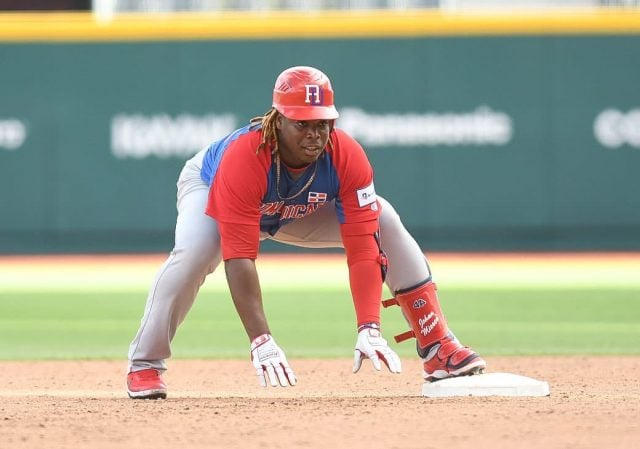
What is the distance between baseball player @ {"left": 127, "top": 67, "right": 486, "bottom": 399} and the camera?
5215mm

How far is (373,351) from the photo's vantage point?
5199 millimetres

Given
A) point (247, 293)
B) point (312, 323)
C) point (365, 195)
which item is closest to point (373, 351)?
point (247, 293)

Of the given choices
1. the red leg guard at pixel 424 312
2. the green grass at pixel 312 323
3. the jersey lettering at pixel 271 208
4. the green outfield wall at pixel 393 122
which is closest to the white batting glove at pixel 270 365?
the jersey lettering at pixel 271 208

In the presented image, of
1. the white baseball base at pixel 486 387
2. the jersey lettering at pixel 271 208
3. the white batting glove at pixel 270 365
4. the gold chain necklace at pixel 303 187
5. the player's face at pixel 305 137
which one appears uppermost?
the player's face at pixel 305 137

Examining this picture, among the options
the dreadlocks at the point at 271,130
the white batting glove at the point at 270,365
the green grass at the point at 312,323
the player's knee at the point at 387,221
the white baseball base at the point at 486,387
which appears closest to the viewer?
the white batting glove at the point at 270,365

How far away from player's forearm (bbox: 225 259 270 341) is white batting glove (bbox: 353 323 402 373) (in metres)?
0.39

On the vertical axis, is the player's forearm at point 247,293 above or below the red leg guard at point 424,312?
above

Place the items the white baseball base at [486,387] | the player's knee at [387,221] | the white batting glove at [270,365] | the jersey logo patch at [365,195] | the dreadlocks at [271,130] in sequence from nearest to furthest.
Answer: the white batting glove at [270,365]
the dreadlocks at [271,130]
the jersey logo patch at [365,195]
the white baseball base at [486,387]
the player's knee at [387,221]

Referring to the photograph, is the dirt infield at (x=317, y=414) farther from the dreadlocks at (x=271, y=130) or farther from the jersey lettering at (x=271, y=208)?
the dreadlocks at (x=271, y=130)

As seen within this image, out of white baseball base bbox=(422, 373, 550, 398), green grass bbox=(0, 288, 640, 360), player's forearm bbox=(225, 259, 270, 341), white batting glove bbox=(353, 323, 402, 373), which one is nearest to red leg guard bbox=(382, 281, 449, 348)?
white baseball base bbox=(422, 373, 550, 398)

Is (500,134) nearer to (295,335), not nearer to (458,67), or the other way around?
(458,67)

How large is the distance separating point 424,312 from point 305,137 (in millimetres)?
Result: 1137

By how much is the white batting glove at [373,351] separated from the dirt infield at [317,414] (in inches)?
7.6

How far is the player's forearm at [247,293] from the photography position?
521 cm
